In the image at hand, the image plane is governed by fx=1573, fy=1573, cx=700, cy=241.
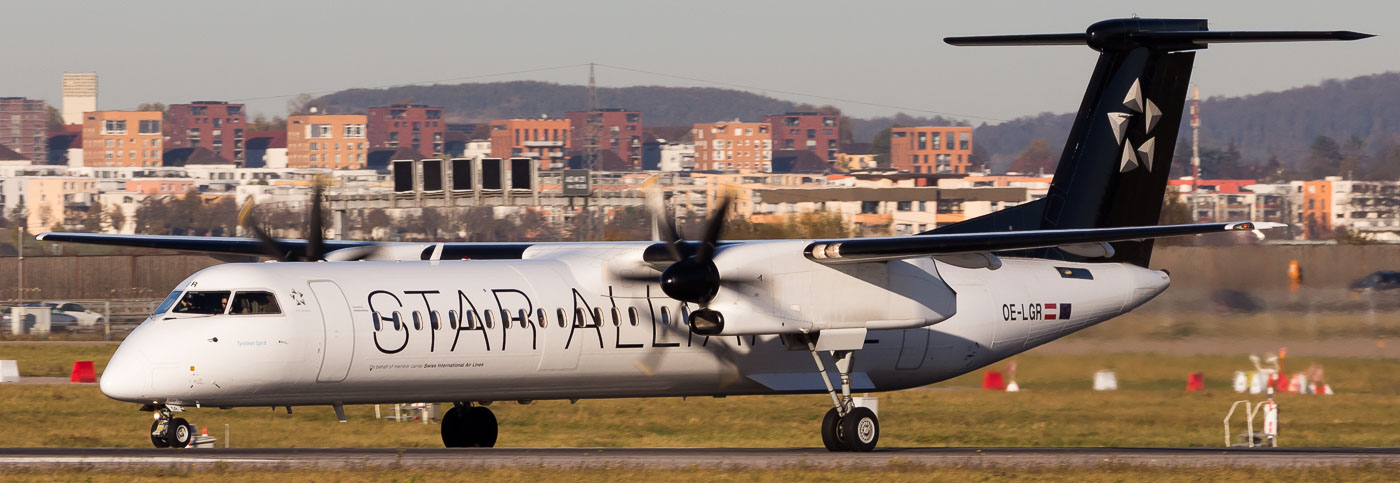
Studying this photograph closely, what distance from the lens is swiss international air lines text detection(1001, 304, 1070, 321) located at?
22984 millimetres

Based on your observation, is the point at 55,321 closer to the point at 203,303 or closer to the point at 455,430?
the point at 455,430

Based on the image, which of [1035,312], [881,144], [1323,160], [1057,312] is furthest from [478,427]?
[881,144]

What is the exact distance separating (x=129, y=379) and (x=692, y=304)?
727 cm

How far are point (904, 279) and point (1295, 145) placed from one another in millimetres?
108912

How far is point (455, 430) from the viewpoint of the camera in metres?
21.6

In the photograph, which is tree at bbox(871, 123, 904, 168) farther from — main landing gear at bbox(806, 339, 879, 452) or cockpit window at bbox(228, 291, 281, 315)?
cockpit window at bbox(228, 291, 281, 315)

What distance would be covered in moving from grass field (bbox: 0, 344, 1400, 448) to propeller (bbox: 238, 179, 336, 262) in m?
4.19

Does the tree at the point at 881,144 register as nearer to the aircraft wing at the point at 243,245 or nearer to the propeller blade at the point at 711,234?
the aircraft wing at the point at 243,245

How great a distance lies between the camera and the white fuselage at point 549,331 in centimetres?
1811

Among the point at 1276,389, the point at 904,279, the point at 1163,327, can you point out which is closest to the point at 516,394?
the point at 904,279

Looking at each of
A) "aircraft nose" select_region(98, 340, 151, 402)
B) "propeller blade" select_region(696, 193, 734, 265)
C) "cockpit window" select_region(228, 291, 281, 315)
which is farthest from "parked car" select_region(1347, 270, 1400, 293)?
"aircraft nose" select_region(98, 340, 151, 402)

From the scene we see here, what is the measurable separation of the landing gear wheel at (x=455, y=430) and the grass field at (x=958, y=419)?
3864 mm

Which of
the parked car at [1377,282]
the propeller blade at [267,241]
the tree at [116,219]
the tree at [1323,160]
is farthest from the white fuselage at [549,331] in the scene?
the tree at [116,219]

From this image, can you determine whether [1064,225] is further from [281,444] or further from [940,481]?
[281,444]
